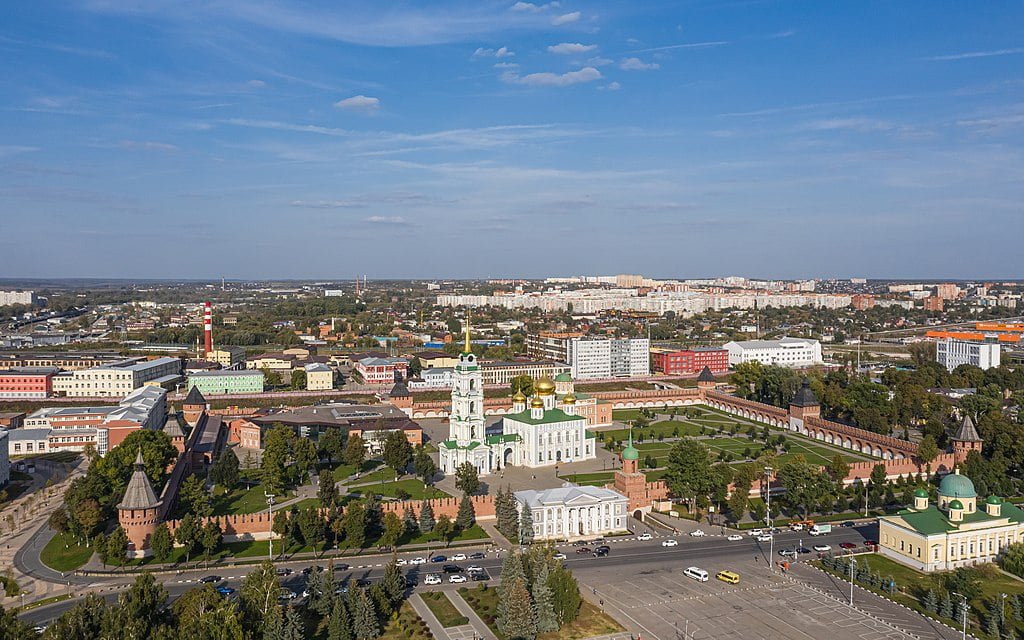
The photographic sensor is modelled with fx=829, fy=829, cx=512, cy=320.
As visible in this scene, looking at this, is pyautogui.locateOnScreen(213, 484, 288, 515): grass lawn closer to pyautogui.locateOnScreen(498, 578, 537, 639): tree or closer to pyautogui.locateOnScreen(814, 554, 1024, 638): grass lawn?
pyautogui.locateOnScreen(498, 578, 537, 639): tree

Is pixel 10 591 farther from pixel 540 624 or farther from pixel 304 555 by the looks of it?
pixel 540 624

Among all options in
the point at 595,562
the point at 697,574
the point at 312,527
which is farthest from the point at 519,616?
the point at 312,527

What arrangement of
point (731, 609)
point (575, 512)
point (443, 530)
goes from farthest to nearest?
1. point (575, 512)
2. point (443, 530)
3. point (731, 609)

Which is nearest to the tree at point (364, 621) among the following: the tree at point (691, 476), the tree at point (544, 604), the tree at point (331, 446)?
the tree at point (544, 604)

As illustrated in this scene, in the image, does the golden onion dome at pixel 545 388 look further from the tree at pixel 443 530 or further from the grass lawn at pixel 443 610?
the grass lawn at pixel 443 610

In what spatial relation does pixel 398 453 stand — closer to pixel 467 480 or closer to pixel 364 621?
pixel 467 480

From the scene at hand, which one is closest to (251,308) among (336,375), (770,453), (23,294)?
A: (23,294)
